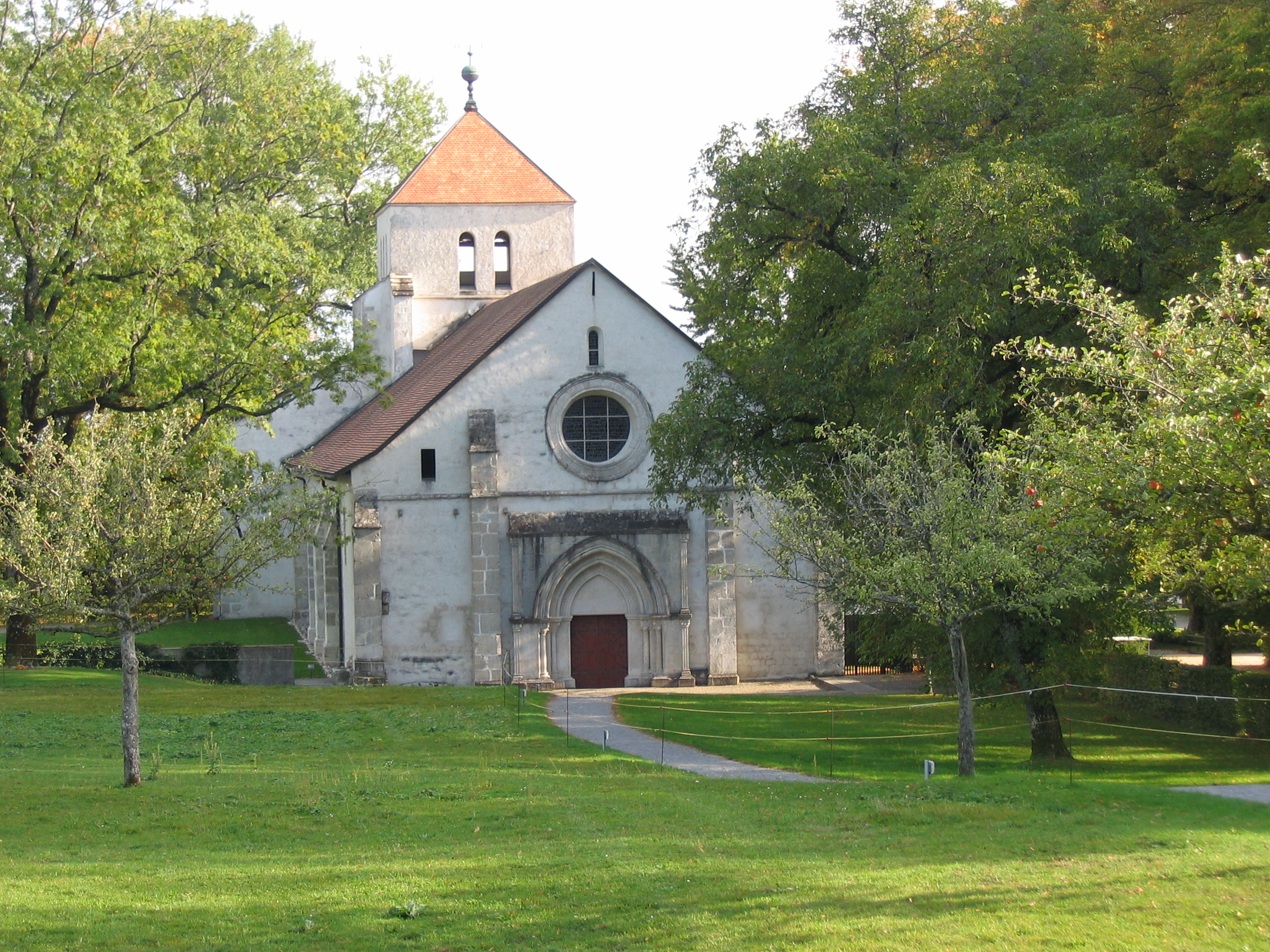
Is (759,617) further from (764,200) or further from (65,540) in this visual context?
(65,540)

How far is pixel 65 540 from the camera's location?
15.6 m

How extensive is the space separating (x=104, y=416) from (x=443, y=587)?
17.1 metres

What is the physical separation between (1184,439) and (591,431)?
87.0 ft

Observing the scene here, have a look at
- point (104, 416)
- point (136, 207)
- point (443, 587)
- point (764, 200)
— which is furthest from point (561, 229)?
point (104, 416)

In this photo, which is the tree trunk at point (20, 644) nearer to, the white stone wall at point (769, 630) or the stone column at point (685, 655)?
the stone column at point (685, 655)

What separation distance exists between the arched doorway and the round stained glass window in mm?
2334

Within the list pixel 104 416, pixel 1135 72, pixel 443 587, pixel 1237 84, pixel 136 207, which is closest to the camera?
pixel 104 416

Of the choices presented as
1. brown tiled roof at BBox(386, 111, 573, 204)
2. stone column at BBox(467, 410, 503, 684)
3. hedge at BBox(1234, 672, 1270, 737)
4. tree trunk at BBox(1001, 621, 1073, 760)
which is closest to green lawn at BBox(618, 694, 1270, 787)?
hedge at BBox(1234, 672, 1270, 737)

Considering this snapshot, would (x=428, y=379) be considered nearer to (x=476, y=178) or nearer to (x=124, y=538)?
(x=476, y=178)

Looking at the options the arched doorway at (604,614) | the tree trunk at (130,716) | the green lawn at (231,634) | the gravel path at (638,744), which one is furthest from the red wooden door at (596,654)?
the tree trunk at (130,716)

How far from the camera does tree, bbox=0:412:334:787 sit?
1575cm

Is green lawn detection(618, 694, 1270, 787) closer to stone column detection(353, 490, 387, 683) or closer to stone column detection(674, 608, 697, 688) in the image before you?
stone column detection(674, 608, 697, 688)

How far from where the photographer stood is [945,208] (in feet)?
68.6

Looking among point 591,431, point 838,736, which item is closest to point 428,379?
point 591,431
